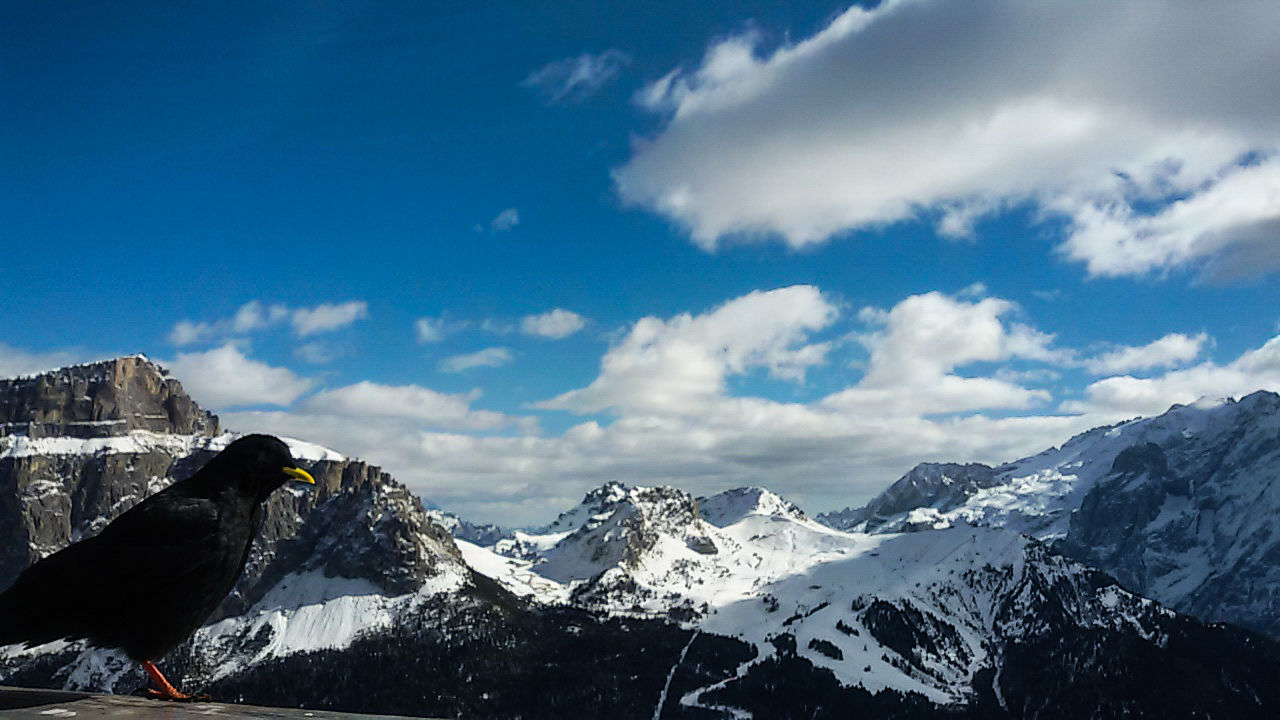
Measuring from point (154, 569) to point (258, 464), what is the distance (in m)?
1.50

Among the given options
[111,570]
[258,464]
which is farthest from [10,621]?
[258,464]

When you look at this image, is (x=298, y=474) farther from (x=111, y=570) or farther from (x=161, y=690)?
(x=161, y=690)

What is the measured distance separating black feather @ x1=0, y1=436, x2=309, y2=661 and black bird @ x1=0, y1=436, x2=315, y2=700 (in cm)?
1

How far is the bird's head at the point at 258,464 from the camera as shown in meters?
9.88

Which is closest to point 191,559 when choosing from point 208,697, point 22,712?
point 208,697

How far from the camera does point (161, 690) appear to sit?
8.38 meters

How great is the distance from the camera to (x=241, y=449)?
9.87 metres

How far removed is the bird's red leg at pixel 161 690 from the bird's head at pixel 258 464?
2.04 metres

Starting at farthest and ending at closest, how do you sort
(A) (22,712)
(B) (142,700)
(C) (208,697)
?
(C) (208,697) → (B) (142,700) → (A) (22,712)

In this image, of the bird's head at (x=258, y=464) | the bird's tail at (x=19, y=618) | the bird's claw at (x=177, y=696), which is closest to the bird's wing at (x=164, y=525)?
the bird's head at (x=258, y=464)

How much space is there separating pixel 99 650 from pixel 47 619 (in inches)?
64.7

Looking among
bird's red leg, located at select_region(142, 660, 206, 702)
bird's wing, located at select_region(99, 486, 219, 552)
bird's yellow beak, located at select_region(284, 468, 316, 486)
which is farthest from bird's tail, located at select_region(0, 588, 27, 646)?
bird's yellow beak, located at select_region(284, 468, 316, 486)

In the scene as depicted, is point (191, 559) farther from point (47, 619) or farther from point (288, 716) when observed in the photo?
point (288, 716)

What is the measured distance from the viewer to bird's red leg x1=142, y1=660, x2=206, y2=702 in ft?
25.4
